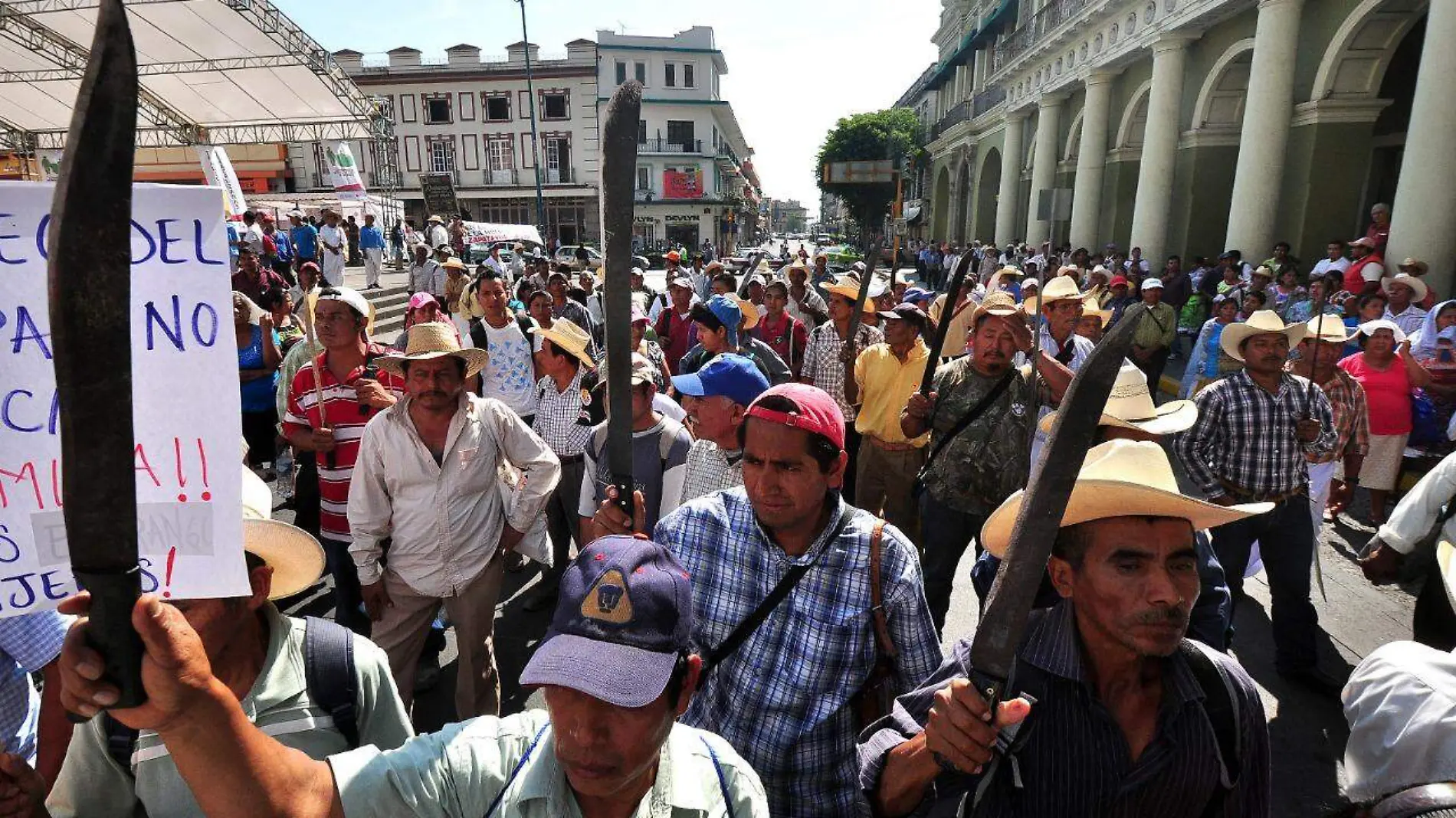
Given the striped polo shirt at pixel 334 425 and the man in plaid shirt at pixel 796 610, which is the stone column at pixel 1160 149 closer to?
the striped polo shirt at pixel 334 425

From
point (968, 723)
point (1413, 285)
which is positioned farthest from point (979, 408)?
point (1413, 285)

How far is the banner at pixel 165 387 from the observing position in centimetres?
130

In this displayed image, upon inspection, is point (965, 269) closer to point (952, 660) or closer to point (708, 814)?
point (952, 660)

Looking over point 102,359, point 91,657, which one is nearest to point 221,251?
point 102,359

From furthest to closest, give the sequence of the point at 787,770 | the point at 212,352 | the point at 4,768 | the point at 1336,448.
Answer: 1. the point at 1336,448
2. the point at 787,770
3. the point at 4,768
4. the point at 212,352

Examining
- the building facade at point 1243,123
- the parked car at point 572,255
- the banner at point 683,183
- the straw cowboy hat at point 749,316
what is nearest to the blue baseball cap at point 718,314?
the straw cowboy hat at point 749,316

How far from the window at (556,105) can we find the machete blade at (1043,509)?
50840mm

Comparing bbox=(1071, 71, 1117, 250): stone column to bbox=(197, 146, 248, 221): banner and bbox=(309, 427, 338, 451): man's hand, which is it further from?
bbox=(309, 427, 338, 451): man's hand

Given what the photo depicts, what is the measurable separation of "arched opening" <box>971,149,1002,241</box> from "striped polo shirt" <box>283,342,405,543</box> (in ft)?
Result: 108

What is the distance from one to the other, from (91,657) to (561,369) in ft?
12.4

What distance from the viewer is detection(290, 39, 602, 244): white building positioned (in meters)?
47.6

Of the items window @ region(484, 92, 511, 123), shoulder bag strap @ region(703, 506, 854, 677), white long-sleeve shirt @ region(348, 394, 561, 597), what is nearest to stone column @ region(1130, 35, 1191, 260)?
white long-sleeve shirt @ region(348, 394, 561, 597)

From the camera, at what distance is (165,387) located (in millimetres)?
1310

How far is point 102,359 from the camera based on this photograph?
2.92 ft
